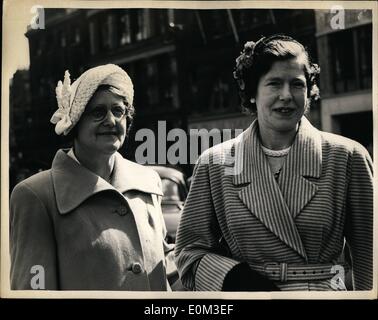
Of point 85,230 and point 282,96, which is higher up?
point 282,96

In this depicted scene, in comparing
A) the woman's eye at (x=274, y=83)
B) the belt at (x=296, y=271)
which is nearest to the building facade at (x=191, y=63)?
the woman's eye at (x=274, y=83)

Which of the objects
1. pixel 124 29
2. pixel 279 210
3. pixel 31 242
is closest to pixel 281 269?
pixel 279 210

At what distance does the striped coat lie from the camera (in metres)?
2.97

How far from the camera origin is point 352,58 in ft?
10.3

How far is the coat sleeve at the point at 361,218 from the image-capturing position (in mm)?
3023

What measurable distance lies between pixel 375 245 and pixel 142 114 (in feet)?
4.95

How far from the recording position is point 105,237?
3.00 m

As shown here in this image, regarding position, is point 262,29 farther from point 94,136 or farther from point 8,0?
point 8,0

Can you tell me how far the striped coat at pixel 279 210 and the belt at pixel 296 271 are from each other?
0.02m

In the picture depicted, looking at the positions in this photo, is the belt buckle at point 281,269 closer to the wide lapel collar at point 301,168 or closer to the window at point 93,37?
the wide lapel collar at point 301,168

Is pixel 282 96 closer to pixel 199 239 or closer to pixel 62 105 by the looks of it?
pixel 199 239

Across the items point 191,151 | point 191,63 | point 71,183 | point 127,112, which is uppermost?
point 191,63

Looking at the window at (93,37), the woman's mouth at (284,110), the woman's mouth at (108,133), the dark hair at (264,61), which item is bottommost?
the woman's mouth at (108,133)

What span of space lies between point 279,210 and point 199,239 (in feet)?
1.56
